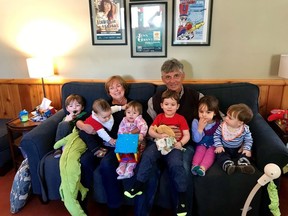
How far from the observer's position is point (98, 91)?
2.33m

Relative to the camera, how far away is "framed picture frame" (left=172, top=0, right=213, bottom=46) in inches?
90.8

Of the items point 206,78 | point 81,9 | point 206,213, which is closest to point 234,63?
point 206,78

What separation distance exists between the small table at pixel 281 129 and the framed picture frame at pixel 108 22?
5.39 feet

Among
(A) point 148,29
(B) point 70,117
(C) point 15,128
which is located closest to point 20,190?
(C) point 15,128

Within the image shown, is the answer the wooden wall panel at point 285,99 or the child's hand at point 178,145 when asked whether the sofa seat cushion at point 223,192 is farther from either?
the wooden wall panel at point 285,99

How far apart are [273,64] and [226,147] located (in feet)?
3.55

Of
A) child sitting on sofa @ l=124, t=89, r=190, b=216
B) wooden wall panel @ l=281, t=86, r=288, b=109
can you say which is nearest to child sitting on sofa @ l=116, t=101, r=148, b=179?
child sitting on sofa @ l=124, t=89, r=190, b=216

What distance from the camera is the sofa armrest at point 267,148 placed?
5.27 ft

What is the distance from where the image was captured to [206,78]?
252 cm

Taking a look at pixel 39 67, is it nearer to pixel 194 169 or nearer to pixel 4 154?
pixel 4 154

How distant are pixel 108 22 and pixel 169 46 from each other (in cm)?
66

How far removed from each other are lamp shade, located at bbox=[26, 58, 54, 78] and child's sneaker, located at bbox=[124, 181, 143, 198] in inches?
59.9

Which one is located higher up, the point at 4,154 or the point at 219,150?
the point at 219,150

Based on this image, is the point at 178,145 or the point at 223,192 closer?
the point at 223,192
